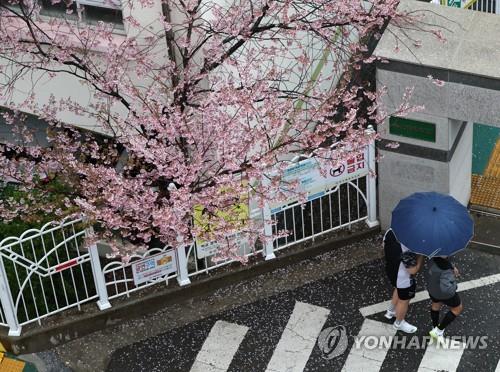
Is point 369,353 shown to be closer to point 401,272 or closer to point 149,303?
point 401,272

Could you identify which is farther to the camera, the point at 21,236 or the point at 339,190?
the point at 339,190

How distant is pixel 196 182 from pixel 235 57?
4.91ft

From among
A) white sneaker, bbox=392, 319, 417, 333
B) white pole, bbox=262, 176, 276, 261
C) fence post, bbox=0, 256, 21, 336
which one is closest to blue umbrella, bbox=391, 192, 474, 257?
white sneaker, bbox=392, 319, 417, 333

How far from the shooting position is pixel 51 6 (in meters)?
11.4

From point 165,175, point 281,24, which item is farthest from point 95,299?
point 281,24

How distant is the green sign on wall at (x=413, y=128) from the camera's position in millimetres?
11117

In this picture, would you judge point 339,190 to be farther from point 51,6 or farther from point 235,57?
point 51,6

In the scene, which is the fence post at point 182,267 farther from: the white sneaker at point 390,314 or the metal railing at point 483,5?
the metal railing at point 483,5

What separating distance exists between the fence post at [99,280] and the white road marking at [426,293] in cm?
303

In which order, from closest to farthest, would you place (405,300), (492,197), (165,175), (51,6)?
(165,175)
(405,300)
(51,6)
(492,197)

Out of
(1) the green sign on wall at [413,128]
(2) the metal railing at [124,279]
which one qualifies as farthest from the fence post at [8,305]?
(1) the green sign on wall at [413,128]

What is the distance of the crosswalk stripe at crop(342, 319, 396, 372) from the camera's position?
10.7 meters

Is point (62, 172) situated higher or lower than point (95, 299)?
higher

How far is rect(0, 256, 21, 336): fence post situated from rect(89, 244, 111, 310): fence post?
0.96 meters
